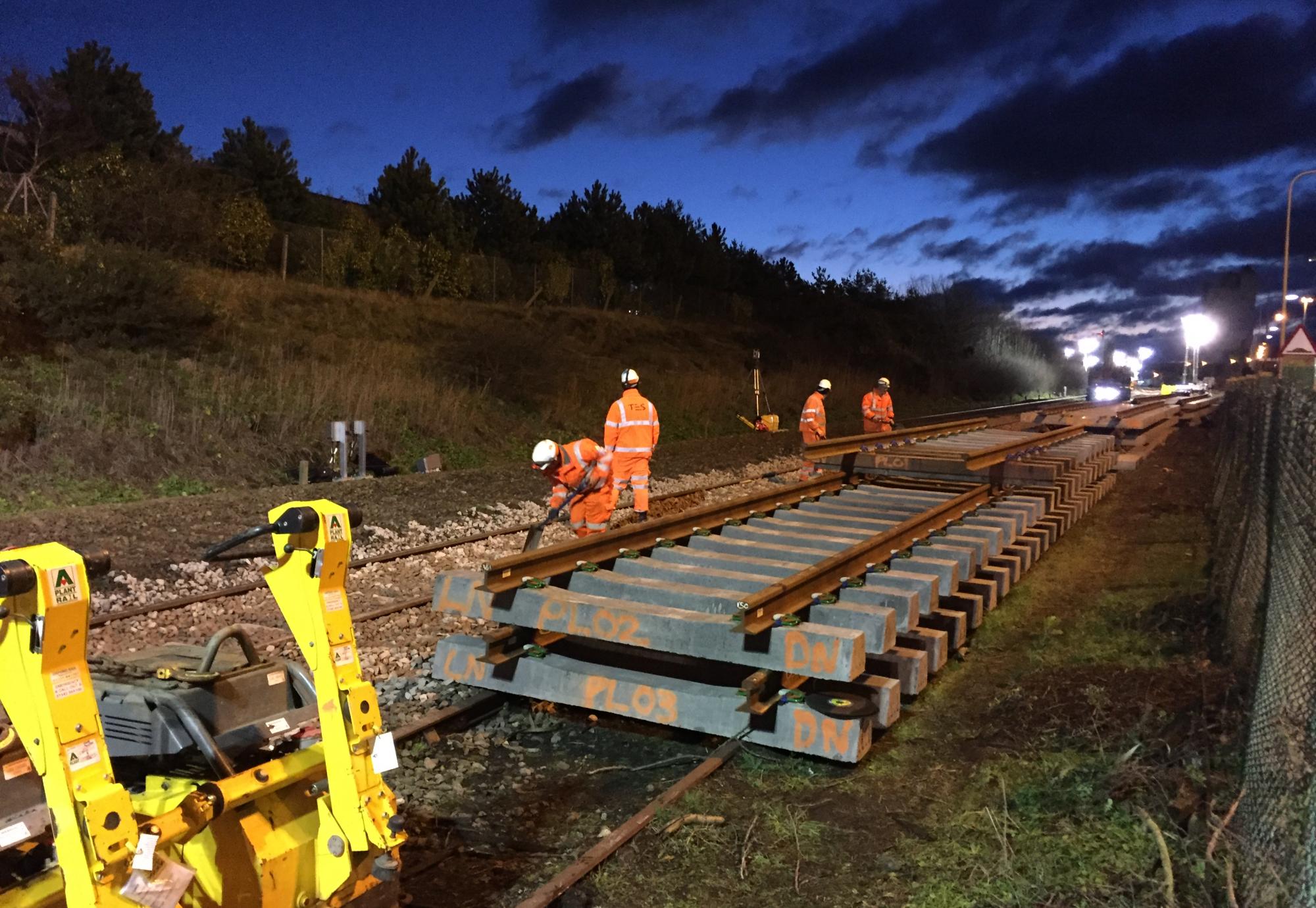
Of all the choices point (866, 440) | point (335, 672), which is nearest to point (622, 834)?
point (335, 672)

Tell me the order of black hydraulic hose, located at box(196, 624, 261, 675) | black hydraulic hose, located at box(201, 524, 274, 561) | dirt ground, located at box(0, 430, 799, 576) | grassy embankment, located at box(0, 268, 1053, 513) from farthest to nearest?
grassy embankment, located at box(0, 268, 1053, 513)
dirt ground, located at box(0, 430, 799, 576)
black hydraulic hose, located at box(196, 624, 261, 675)
black hydraulic hose, located at box(201, 524, 274, 561)

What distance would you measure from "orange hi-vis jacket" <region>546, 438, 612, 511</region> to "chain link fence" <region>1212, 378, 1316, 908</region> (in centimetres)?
495

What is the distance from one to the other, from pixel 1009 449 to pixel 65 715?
432 inches

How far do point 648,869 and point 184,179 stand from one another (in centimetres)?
2917

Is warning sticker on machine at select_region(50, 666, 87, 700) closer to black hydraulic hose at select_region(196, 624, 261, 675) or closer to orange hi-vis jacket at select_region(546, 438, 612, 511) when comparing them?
black hydraulic hose at select_region(196, 624, 261, 675)

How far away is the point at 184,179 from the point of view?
28016 mm

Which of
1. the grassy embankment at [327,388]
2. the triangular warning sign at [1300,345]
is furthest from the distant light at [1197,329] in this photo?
the triangular warning sign at [1300,345]

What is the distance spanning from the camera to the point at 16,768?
271 centimetres

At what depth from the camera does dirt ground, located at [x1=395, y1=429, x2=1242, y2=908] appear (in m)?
4.01

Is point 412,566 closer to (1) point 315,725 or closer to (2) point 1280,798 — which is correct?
(1) point 315,725

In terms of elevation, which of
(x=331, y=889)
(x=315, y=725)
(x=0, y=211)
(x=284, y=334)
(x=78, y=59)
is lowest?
(x=331, y=889)

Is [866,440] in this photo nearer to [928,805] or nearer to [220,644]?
[928,805]

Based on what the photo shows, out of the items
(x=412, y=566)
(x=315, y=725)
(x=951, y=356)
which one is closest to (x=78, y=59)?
(x=412, y=566)

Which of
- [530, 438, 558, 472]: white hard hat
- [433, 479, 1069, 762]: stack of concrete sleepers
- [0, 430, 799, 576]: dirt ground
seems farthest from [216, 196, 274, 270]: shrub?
[433, 479, 1069, 762]: stack of concrete sleepers
